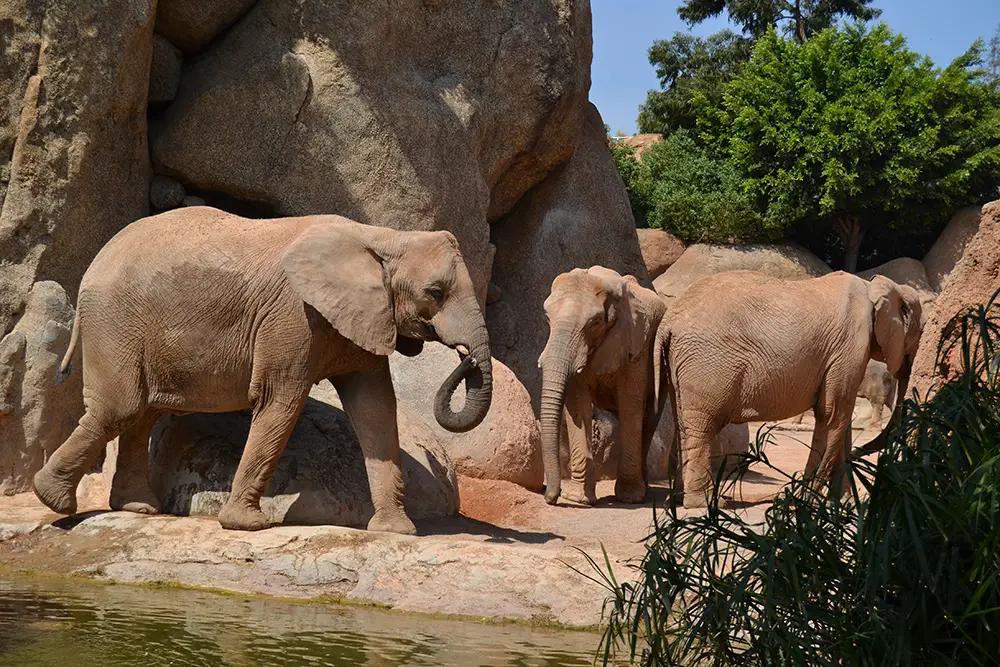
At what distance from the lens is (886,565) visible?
3697 millimetres

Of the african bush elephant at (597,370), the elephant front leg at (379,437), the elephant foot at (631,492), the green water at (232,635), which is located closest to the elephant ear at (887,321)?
the african bush elephant at (597,370)

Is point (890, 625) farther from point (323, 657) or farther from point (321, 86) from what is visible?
point (321, 86)

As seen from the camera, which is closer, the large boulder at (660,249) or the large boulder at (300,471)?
the large boulder at (300,471)

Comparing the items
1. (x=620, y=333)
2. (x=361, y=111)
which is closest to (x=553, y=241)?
(x=361, y=111)

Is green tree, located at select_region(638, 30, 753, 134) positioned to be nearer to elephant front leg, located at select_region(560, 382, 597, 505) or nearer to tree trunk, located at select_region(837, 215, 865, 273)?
tree trunk, located at select_region(837, 215, 865, 273)

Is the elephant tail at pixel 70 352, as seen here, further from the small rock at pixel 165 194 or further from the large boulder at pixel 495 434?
the small rock at pixel 165 194

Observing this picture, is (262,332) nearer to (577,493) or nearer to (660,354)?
(577,493)

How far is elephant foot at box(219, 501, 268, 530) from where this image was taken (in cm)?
838

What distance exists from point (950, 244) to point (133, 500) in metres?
18.8

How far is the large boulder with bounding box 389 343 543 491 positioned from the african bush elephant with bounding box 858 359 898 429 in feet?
29.1

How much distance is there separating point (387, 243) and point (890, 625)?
551 centimetres

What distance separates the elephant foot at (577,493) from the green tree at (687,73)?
17673mm

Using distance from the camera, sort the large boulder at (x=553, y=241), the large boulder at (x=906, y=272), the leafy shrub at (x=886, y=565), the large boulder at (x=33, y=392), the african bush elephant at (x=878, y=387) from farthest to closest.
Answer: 1. the large boulder at (x=906, y=272)
2. the african bush elephant at (x=878, y=387)
3. the large boulder at (x=553, y=241)
4. the large boulder at (x=33, y=392)
5. the leafy shrub at (x=886, y=565)

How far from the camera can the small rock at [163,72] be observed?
12.5 m
